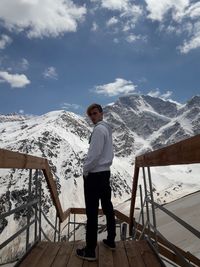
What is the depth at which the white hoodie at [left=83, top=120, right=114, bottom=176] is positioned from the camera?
4379 millimetres

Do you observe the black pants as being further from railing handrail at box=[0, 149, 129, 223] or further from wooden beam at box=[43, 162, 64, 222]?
wooden beam at box=[43, 162, 64, 222]

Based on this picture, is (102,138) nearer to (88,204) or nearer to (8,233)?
(88,204)

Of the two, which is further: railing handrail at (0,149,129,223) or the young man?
the young man

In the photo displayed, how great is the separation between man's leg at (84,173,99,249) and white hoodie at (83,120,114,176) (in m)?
0.12

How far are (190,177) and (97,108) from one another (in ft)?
562

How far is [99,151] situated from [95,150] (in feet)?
0.16

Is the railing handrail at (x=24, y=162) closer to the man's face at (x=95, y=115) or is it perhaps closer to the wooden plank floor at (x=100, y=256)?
the man's face at (x=95, y=115)

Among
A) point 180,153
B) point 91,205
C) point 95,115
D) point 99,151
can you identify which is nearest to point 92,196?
point 91,205

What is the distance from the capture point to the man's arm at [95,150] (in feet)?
14.3

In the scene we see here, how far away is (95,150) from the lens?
439cm

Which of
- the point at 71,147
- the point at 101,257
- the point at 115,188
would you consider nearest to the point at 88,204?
the point at 101,257

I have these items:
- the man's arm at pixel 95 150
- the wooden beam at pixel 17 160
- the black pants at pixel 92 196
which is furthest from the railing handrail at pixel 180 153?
the wooden beam at pixel 17 160

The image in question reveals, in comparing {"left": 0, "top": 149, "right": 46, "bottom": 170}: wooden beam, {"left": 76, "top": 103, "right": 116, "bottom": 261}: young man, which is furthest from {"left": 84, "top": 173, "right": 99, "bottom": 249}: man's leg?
{"left": 0, "top": 149, "right": 46, "bottom": 170}: wooden beam

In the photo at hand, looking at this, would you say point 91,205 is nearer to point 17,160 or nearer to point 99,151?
point 99,151
